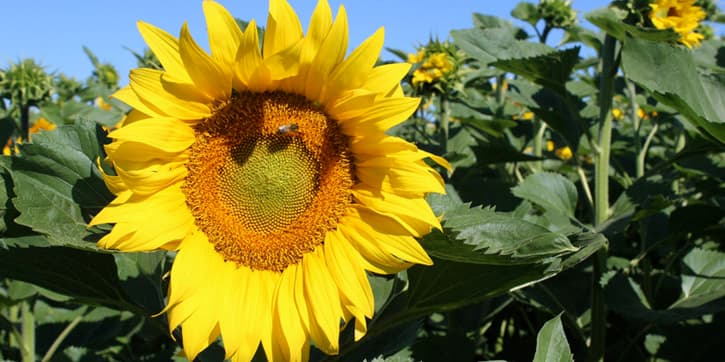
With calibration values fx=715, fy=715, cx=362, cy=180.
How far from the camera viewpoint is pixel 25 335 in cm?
242

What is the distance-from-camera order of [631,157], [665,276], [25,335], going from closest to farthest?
[25,335], [665,276], [631,157]

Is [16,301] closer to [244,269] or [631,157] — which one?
[244,269]

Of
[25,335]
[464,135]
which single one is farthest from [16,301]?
[464,135]

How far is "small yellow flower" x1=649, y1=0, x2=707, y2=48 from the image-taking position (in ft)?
8.41

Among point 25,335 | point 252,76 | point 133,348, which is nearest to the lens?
point 252,76

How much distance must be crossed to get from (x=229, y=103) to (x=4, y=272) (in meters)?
0.59

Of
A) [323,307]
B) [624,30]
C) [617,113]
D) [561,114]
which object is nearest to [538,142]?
[561,114]

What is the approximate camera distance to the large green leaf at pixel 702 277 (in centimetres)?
232

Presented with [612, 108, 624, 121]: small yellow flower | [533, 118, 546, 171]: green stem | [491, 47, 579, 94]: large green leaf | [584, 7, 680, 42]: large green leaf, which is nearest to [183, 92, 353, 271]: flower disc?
[491, 47, 579, 94]: large green leaf

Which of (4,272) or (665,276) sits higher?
(4,272)

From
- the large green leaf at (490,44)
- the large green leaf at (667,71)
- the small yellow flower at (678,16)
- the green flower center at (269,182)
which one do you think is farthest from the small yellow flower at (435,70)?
the green flower center at (269,182)

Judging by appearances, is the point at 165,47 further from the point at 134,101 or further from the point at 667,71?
the point at 667,71

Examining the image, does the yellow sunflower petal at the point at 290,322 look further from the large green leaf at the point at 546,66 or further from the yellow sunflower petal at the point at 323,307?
the large green leaf at the point at 546,66

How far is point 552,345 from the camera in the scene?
139cm
